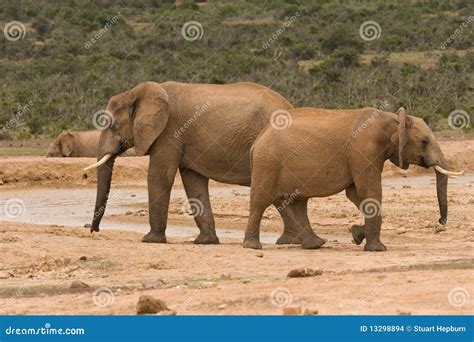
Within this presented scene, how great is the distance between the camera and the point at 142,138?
666 inches

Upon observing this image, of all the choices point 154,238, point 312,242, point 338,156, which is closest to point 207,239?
point 154,238

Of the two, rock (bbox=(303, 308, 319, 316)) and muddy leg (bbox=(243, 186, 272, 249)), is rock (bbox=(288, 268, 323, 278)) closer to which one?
rock (bbox=(303, 308, 319, 316))

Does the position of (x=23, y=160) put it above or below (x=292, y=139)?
below

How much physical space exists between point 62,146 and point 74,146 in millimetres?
329

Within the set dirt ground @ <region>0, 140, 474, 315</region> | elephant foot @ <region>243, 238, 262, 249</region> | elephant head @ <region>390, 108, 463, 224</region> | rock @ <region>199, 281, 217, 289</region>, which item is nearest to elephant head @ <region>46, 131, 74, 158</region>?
dirt ground @ <region>0, 140, 474, 315</region>

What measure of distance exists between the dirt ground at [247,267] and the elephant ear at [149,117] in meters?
1.16

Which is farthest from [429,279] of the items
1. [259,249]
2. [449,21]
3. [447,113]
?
[449,21]

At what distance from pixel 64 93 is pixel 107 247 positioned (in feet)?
88.0

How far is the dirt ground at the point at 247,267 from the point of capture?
10.8 metres

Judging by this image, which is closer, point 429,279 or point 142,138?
point 429,279

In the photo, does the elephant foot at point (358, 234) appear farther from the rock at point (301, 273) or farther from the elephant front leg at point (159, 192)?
the rock at point (301, 273)

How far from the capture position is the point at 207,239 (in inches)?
664

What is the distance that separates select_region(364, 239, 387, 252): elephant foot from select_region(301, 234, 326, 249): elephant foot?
72 centimetres
